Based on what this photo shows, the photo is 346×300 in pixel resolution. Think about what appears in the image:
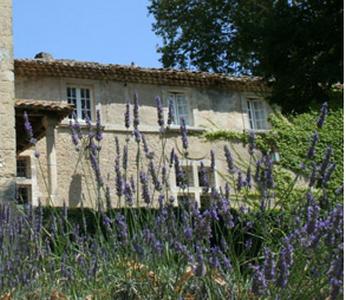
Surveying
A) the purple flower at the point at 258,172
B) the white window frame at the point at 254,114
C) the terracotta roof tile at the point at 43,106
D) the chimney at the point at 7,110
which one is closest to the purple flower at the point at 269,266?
the purple flower at the point at 258,172

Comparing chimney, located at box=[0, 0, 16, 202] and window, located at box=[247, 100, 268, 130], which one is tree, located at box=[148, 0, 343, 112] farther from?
chimney, located at box=[0, 0, 16, 202]

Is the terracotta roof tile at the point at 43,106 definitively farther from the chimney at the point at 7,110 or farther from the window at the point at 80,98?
the chimney at the point at 7,110

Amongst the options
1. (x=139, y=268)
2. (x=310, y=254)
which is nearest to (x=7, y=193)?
(x=139, y=268)

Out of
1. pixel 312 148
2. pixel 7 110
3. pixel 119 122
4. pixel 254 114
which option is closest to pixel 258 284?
pixel 312 148

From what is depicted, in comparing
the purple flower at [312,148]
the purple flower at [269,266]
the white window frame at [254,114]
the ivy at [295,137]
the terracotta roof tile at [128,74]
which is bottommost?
the purple flower at [269,266]

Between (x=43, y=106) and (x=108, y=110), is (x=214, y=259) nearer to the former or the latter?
(x=43, y=106)

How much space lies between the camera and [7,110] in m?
6.13

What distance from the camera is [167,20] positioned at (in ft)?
78.0

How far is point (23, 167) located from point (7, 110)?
9118 mm

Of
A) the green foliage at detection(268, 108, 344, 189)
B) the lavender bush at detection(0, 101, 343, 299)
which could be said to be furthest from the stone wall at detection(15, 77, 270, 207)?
the lavender bush at detection(0, 101, 343, 299)

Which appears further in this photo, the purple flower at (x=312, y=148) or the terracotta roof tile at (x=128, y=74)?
the terracotta roof tile at (x=128, y=74)

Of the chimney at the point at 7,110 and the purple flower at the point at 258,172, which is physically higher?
the chimney at the point at 7,110

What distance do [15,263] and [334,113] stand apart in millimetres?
15383

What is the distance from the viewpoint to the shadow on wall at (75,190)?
14664 millimetres
